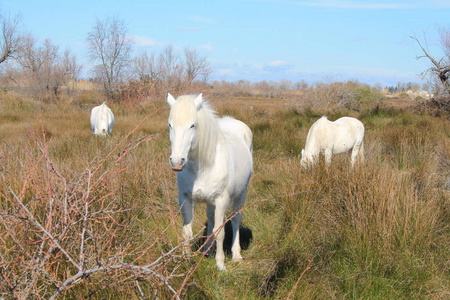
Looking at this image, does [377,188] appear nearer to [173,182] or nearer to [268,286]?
[268,286]

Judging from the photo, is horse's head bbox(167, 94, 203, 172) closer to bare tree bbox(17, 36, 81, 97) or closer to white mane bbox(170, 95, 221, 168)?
white mane bbox(170, 95, 221, 168)

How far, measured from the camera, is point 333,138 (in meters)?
7.70

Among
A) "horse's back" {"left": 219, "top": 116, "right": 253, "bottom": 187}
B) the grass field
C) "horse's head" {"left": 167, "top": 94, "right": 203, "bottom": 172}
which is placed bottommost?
the grass field

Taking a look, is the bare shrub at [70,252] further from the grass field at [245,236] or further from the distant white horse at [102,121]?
the distant white horse at [102,121]

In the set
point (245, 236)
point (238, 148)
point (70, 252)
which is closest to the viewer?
point (70, 252)

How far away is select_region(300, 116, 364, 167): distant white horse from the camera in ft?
23.9

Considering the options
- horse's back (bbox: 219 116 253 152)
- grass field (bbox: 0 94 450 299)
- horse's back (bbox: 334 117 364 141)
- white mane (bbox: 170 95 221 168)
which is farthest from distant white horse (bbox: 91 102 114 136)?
white mane (bbox: 170 95 221 168)

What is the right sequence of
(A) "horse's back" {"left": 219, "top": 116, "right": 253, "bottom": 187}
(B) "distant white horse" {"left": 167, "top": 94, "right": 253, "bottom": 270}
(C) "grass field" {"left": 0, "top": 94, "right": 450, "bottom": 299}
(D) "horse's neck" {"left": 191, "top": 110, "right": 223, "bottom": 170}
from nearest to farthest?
(C) "grass field" {"left": 0, "top": 94, "right": 450, "bottom": 299} < (B) "distant white horse" {"left": 167, "top": 94, "right": 253, "bottom": 270} < (D) "horse's neck" {"left": 191, "top": 110, "right": 223, "bottom": 170} < (A) "horse's back" {"left": 219, "top": 116, "right": 253, "bottom": 187}

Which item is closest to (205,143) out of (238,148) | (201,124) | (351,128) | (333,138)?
(201,124)

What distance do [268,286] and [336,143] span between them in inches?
202

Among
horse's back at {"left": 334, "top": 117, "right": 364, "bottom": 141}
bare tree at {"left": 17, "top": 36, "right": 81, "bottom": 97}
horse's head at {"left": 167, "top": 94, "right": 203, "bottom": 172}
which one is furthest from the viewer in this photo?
bare tree at {"left": 17, "top": 36, "right": 81, "bottom": 97}

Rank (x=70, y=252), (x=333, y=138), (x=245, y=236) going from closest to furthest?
(x=70, y=252), (x=245, y=236), (x=333, y=138)

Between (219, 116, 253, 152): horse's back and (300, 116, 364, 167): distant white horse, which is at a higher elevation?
(219, 116, 253, 152): horse's back

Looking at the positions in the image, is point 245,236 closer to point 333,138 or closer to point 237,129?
point 237,129
